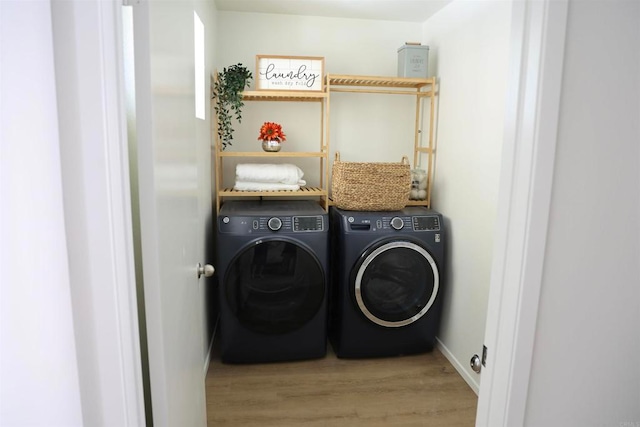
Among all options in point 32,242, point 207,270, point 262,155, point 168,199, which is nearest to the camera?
point 32,242

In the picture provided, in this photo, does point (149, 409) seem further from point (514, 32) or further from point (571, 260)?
point (514, 32)

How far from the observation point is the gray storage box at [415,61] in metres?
2.81

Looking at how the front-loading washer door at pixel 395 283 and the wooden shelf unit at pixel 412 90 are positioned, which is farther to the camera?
the wooden shelf unit at pixel 412 90

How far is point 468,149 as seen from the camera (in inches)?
99.7

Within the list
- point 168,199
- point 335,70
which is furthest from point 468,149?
point 168,199

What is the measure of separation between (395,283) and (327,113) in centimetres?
111

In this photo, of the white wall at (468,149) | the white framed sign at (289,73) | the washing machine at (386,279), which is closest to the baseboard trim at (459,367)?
the white wall at (468,149)

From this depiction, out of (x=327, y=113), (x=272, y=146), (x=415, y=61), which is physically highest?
(x=415, y=61)

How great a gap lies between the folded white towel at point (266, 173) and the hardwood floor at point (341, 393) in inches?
44.5

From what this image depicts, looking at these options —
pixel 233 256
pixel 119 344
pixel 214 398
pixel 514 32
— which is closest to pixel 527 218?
pixel 514 32

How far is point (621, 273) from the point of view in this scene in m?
1.05

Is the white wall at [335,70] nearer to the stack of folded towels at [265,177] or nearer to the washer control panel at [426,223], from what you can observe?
the stack of folded towels at [265,177]

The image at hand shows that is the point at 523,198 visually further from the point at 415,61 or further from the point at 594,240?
the point at 415,61

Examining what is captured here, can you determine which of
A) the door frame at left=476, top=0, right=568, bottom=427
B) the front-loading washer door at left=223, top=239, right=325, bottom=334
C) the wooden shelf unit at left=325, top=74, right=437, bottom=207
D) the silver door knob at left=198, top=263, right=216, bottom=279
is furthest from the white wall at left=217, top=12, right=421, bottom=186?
the door frame at left=476, top=0, right=568, bottom=427
